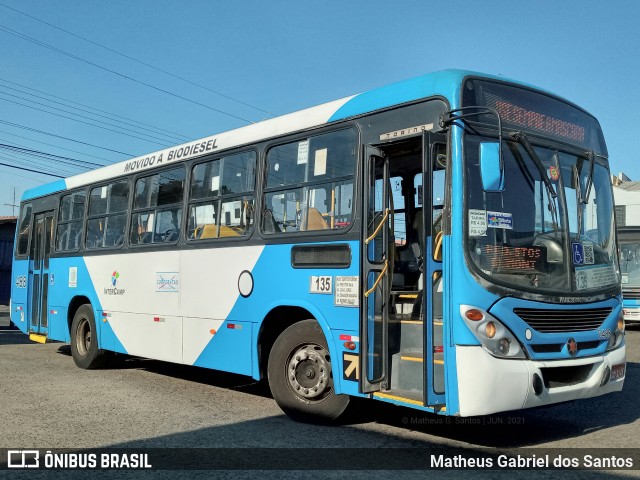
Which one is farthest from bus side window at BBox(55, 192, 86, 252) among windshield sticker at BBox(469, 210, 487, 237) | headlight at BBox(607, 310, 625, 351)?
headlight at BBox(607, 310, 625, 351)

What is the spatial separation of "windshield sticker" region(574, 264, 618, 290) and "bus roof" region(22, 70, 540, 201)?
6.05ft

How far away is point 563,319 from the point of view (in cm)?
558

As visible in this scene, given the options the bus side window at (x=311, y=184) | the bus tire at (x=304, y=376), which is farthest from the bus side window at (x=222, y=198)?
the bus tire at (x=304, y=376)

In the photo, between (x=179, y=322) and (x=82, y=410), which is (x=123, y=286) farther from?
(x=82, y=410)

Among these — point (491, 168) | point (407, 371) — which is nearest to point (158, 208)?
point (407, 371)

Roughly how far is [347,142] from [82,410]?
408 cm

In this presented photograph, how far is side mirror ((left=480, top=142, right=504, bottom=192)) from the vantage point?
5152 millimetres

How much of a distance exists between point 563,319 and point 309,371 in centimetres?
244

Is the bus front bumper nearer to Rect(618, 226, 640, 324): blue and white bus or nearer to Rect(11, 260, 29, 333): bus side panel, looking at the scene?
Rect(11, 260, 29, 333): bus side panel

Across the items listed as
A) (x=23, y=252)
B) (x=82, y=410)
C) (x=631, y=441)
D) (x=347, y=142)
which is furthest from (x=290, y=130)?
(x=23, y=252)

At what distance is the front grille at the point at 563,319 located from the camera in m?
5.36

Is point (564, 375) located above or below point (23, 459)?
above

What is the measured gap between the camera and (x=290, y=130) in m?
7.02

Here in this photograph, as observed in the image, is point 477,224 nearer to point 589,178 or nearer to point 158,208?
point 589,178
